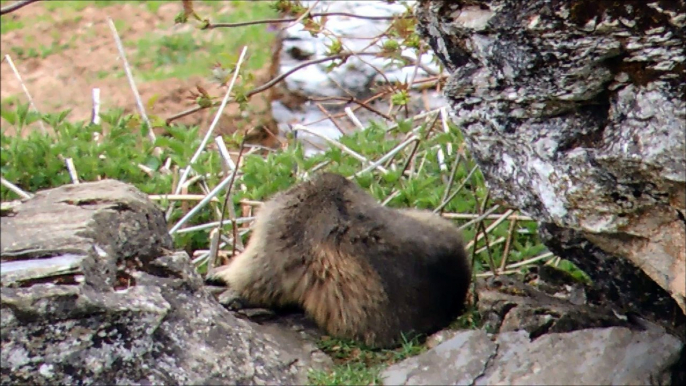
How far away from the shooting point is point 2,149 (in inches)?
194

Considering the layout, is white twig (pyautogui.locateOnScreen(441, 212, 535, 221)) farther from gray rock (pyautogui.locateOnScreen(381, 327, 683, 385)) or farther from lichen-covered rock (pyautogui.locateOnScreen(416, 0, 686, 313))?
lichen-covered rock (pyautogui.locateOnScreen(416, 0, 686, 313))

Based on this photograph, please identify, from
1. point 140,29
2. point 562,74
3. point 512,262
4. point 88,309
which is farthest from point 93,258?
point 140,29

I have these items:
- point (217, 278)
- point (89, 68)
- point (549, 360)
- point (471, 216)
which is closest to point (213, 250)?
point (217, 278)

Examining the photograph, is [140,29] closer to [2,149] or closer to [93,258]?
[2,149]

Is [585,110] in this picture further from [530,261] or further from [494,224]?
[494,224]

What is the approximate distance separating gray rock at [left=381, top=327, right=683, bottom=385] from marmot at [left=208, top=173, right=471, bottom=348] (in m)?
0.24

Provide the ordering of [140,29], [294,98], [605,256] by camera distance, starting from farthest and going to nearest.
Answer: [140,29] < [294,98] < [605,256]

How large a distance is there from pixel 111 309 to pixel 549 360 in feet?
4.44

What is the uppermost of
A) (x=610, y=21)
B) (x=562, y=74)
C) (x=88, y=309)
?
(x=610, y=21)

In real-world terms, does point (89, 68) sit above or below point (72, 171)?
below

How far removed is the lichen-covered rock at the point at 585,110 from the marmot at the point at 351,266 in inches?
22.6

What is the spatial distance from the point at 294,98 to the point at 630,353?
7.65m

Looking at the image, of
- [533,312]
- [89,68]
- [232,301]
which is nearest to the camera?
[533,312]

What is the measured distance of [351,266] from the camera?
3.24m
